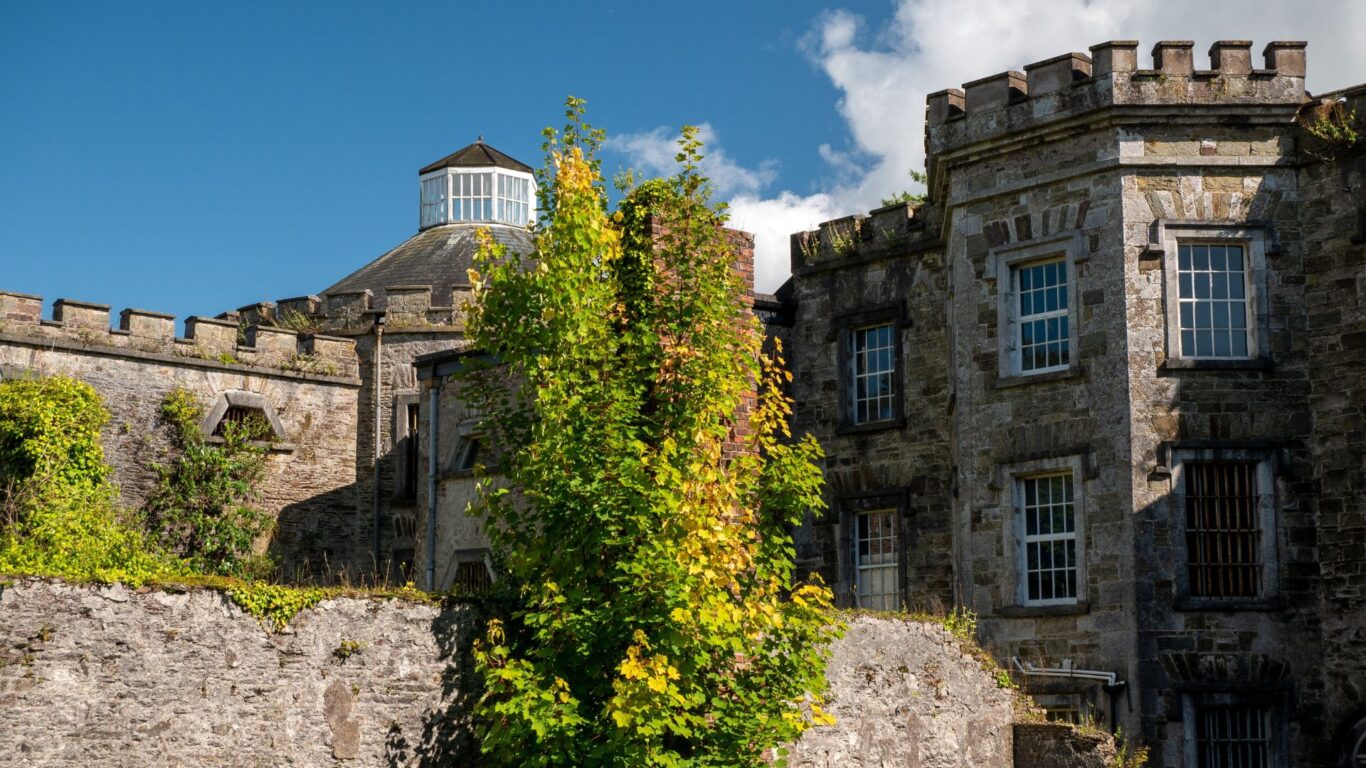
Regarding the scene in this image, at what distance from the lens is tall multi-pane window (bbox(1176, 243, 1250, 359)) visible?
64.2ft

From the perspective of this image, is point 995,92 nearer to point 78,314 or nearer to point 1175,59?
point 1175,59

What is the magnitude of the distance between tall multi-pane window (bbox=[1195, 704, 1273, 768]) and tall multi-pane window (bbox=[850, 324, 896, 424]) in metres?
6.95

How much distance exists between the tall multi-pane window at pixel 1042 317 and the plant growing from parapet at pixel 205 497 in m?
14.7

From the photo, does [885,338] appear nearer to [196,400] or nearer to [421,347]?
[421,347]

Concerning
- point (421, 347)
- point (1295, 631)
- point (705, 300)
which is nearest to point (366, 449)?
point (421, 347)

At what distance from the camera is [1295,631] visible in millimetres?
18875

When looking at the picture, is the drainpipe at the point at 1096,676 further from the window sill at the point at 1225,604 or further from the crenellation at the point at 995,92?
the crenellation at the point at 995,92

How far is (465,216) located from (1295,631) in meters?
26.6

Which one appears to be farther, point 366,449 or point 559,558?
point 366,449

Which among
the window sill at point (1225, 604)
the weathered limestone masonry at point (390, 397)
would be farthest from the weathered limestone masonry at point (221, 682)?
the weathered limestone masonry at point (390, 397)

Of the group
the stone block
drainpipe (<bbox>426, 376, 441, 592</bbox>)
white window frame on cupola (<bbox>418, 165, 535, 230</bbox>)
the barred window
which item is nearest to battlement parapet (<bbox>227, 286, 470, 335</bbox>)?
the stone block

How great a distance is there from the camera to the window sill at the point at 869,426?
77.3 feet

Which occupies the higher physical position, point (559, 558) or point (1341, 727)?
point (559, 558)

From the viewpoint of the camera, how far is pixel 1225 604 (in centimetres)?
1878
